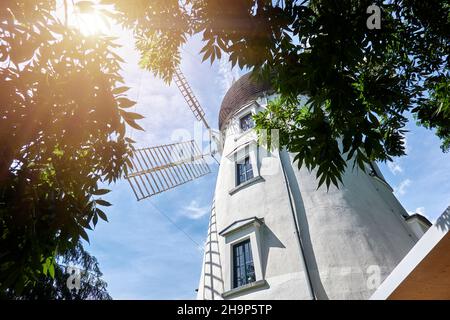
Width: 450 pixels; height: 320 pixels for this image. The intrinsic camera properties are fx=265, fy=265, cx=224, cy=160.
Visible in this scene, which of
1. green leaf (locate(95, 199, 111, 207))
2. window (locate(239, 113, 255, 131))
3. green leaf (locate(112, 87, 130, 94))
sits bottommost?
green leaf (locate(95, 199, 111, 207))

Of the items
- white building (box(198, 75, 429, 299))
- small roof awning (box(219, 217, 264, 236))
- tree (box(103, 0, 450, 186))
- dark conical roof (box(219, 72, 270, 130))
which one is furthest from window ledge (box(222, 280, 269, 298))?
dark conical roof (box(219, 72, 270, 130))

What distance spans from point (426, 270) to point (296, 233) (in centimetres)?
531

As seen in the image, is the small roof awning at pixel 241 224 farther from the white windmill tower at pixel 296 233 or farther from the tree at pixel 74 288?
the tree at pixel 74 288

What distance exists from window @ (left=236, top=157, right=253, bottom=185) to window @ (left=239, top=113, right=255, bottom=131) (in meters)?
2.21

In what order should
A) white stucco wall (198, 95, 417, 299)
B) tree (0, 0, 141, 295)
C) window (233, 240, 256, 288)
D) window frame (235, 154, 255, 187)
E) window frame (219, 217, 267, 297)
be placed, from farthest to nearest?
1. window frame (235, 154, 255, 187)
2. window (233, 240, 256, 288)
3. window frame (219, 217, 267, 297)
4. white stucco wall (198, 95, 417, 299)
5. tree (0, 0, 141, 295)

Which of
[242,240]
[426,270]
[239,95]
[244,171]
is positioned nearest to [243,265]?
[242,240]

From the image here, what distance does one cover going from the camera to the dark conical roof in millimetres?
15188

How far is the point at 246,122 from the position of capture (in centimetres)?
1445

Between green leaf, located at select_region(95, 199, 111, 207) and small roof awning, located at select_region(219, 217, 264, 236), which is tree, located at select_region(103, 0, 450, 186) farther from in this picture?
small roof awning, located at select_region(219, 217, 264, 236)

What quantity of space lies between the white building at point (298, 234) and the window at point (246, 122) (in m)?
1.75

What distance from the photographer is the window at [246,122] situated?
14.0m

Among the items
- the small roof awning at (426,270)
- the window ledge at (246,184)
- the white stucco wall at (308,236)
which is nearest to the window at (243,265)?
the white stucco wall at (308,236)

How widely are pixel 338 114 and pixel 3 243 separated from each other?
13.1ft

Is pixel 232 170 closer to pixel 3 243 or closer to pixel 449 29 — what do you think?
pixel 449 29
